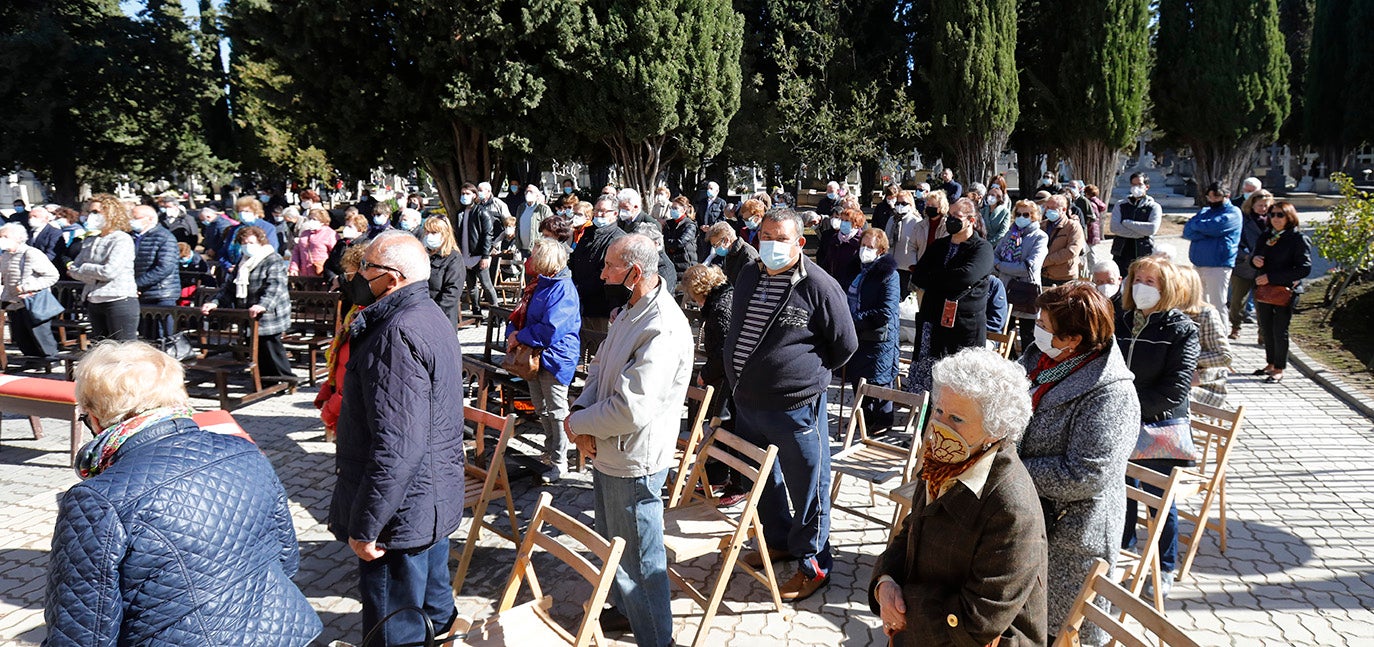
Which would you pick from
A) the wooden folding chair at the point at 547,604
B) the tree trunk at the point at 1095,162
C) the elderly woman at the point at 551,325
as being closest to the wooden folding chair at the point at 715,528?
the wooden folding chair at the point at 547,604

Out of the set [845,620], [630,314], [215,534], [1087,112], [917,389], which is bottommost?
[845,620]

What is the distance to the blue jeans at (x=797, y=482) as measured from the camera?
14.6 feet

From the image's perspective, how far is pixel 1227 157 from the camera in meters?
28.7

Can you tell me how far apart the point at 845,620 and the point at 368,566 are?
2352 mm

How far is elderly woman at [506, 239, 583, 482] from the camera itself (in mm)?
5855

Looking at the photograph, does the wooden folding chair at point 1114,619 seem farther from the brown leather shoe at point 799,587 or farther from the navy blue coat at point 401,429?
the navy blue coat at point 401,429

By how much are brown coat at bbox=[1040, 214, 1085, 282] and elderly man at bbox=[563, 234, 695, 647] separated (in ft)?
18.3

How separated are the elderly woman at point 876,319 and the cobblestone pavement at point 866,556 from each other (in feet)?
4.16

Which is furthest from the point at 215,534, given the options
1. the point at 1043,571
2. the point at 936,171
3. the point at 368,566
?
the point at 936,171

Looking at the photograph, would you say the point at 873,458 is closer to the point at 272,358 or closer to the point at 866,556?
the point at 866,556

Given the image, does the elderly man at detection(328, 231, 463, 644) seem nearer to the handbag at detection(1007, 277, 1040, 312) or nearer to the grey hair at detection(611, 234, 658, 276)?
the grey hair at detection(611, 234, 658, 276)

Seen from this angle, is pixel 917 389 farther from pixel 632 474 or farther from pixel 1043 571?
pixel 1043 571

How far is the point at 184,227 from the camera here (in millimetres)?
13703

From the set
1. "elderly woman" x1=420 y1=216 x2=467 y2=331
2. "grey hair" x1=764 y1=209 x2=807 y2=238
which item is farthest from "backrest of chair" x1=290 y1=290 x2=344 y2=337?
"grey hair" x1=764 y1=209 x2=807 y2=238
